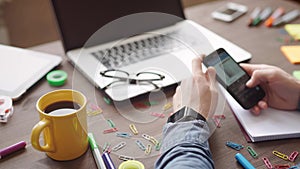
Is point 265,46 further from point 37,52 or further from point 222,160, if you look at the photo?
point 37,52

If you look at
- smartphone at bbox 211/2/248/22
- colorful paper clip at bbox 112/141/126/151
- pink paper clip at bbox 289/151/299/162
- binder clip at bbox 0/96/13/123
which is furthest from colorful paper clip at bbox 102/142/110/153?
smartphone at bbox 211/2/248/22

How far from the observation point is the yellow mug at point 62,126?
2.11 feet

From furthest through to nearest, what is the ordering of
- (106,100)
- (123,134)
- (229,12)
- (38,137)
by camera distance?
(229,12), (106,100), (123,134), (38,137)

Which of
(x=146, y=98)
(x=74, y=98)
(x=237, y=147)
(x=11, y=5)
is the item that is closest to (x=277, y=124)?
(x=237, y=147)

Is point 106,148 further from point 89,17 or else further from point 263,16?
point 263,16

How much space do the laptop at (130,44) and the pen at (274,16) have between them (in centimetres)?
21

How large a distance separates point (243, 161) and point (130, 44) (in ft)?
1.46

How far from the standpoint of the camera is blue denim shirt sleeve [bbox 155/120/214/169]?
629 mm

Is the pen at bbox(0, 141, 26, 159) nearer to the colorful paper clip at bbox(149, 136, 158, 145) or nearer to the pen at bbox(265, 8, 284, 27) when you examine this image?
the colorful paper clip at bbox(149, 136, 158, 145)

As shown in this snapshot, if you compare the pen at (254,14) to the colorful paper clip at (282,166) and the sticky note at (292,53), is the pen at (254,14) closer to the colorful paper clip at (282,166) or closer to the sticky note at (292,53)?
the sticky note at (292,53)

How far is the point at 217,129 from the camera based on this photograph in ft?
2.52

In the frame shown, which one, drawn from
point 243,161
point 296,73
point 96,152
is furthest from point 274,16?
point 96,152

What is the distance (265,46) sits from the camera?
3.56 ft

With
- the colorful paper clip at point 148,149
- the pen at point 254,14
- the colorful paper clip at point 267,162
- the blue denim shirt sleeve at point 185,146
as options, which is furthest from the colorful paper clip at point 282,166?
the pen at point 254,14
